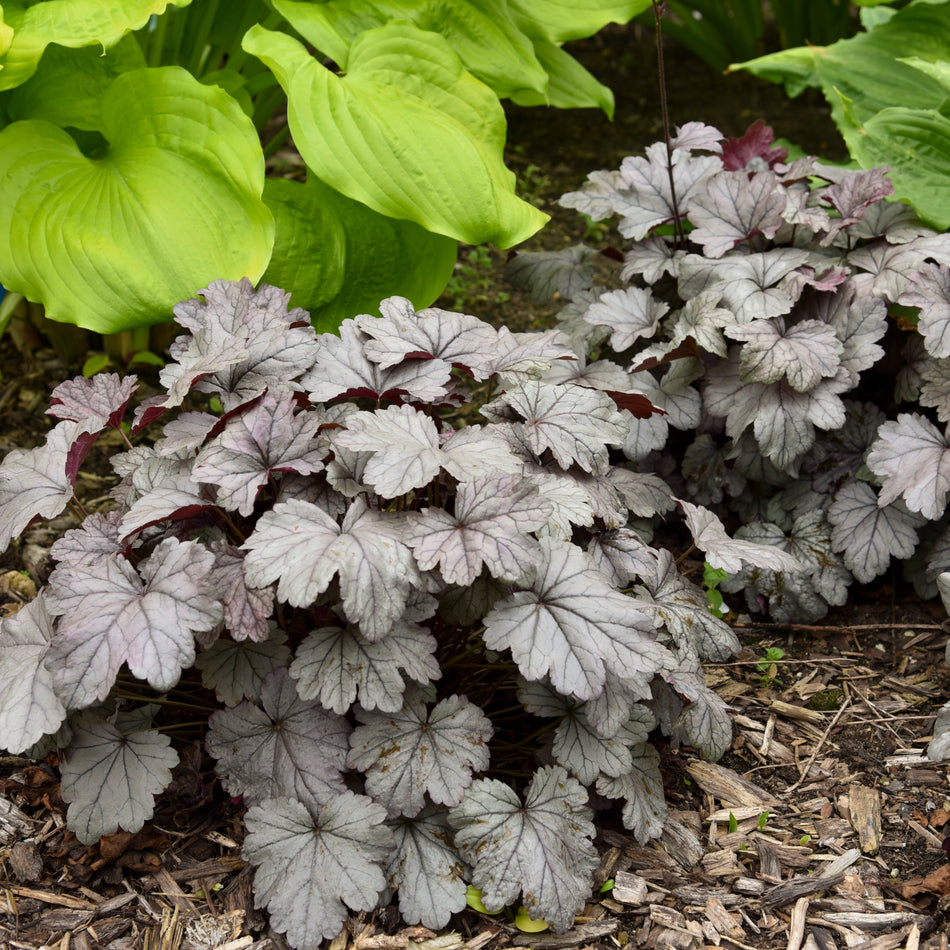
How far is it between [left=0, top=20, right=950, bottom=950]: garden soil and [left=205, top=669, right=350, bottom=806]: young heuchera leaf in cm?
17

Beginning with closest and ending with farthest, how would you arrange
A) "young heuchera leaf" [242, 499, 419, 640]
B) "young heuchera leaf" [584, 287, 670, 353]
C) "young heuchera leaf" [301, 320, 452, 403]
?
"young heuchera leaf" [242, 499, 419, 640] → "young heuchera leaf" [301, 320, 452, 403] → "young heuchera leaf" [584, 287, 670, 353]

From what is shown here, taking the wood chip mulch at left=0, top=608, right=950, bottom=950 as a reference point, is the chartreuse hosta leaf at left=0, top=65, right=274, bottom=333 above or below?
above

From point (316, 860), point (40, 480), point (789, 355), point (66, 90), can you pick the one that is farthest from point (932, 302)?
point (66, 90)

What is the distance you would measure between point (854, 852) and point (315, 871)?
950mm

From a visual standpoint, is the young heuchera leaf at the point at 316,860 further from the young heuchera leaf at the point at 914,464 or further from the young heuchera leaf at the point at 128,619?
the young heuchera leaf at the point at 914,464

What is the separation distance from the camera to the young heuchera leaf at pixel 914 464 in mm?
1946

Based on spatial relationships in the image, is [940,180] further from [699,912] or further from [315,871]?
[315,871]

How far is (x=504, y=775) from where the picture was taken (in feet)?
5.87

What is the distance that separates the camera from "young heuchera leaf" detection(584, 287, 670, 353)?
223cm

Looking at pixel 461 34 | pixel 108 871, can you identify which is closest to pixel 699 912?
pixel 108 871

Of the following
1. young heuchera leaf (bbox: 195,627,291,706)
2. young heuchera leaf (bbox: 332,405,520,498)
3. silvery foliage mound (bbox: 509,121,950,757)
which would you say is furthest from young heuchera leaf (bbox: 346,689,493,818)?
silvery foliage mound (bbox: 509,121,950,757)

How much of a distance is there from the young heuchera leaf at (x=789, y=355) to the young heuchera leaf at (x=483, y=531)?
763 mm

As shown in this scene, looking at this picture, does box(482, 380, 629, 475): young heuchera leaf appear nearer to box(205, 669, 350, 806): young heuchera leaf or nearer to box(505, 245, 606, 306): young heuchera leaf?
box(205, 669, 350, 806): young heuchera leaf

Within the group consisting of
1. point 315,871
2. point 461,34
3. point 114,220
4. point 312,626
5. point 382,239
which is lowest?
point 315,871
